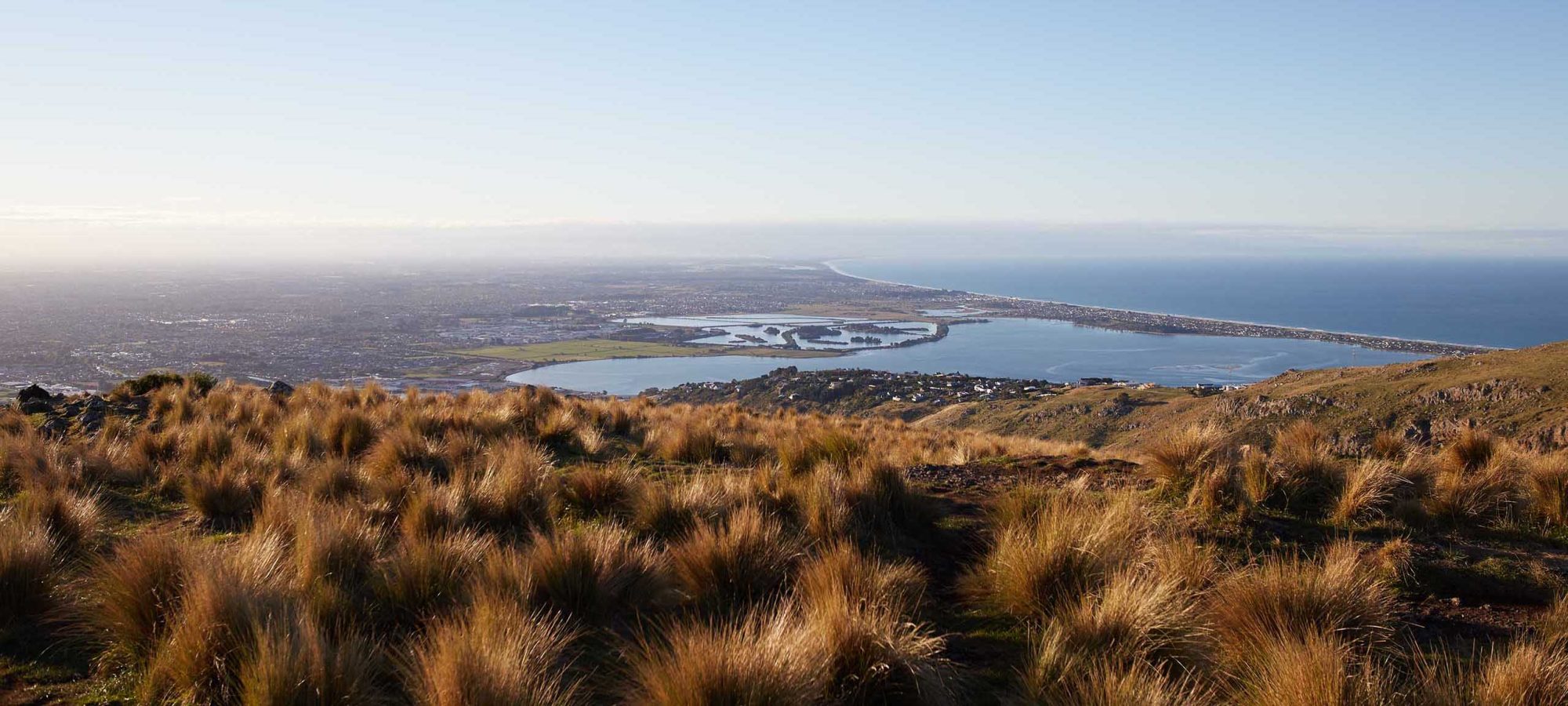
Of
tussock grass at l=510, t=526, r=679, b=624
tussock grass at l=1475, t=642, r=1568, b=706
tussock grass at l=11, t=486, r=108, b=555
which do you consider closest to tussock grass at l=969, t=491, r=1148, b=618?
tussock grass at l=1475, t=642, r=1568, b=706

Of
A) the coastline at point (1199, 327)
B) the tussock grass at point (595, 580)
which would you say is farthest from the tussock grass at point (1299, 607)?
the coastline at point (1199, 327)

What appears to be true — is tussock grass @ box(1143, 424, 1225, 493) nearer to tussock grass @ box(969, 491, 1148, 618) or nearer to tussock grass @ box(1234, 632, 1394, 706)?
tussock grass @ box(969, 491, 1148, 618)

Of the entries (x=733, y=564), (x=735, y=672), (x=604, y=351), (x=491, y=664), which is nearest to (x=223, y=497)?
(x=733, y=564)

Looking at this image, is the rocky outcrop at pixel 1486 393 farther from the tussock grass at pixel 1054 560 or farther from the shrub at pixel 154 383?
the shrub at pixel 154 383

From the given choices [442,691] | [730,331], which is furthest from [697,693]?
[730,331]

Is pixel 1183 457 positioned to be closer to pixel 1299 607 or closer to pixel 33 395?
pixel 1299 607

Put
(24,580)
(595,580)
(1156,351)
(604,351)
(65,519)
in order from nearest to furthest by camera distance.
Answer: (24,580) → (595,580) → (65,519) → (604,351) → (1156,351)
